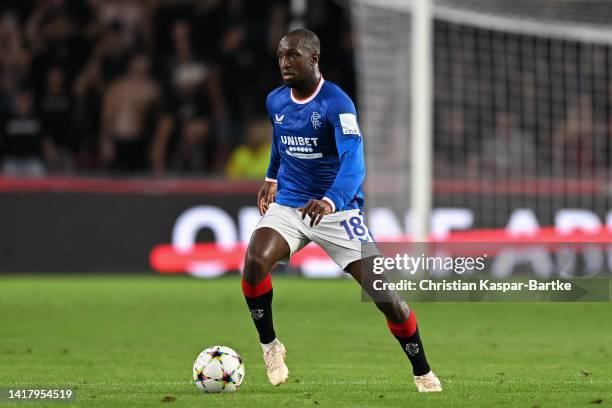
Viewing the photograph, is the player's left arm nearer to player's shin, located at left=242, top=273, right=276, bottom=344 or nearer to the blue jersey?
the blue jersey

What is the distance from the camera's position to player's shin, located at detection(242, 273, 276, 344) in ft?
27.7

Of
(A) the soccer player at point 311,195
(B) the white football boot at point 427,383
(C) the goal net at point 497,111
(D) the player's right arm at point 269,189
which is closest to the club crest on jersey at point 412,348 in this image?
(A) the soccer player at point 311,195

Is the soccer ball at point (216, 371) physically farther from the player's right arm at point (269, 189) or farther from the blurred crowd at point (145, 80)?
the blurred crowd at point (145, 80)

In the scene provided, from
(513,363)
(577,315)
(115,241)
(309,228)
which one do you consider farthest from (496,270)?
(309,228)

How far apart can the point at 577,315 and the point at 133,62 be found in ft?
28.8

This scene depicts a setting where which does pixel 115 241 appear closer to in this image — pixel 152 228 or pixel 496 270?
pixel 152 228

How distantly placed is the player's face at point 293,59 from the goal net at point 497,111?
30.6ft

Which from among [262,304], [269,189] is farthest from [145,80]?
[262,304]

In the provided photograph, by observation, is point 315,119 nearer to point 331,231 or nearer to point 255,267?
point 331,231

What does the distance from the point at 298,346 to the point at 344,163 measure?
370 cm

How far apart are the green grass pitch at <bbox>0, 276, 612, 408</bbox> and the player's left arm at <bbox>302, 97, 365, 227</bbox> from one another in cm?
114

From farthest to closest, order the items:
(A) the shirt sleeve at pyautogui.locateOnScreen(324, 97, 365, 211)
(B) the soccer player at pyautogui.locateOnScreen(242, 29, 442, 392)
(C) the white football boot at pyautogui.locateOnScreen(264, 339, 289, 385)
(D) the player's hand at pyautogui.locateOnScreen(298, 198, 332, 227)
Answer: (C) the white football boot at pyautogui.locateOnScreen(264, 339, 289, 385) < (B) the soccer player at pyautogui.locateOnScreen(242, 29, 442, 392) < (A) the shirt sleeve at pyautogui.locateOnScreen(324, 97, 365, 211) < (D) the player's hand at pyautogui.locateOnScreen(298, 198, 332, 227)

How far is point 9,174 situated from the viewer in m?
19.1

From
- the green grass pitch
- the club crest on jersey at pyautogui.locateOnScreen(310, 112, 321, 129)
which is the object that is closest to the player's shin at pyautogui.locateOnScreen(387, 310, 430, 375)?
the green grass pitch
